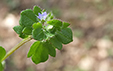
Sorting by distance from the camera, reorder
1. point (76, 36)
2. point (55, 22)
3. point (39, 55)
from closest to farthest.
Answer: point (55, 22)
point (39, 55)
point (76, 36)

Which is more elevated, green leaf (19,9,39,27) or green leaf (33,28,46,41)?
green leaf (19,9,39,27)

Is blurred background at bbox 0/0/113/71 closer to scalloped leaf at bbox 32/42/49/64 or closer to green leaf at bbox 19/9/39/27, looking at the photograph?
scalloped leaf at bbox 32/42/49/64

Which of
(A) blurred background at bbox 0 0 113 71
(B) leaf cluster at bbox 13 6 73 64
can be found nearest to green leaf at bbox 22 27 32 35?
(B) leaf cluster at bbox 13 6 73 64

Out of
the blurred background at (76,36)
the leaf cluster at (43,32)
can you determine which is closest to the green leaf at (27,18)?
the leaf cluster at (43,32)

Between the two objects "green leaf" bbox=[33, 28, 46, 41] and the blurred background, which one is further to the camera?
the blurred background

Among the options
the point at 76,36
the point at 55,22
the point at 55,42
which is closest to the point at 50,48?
the point at 55,42

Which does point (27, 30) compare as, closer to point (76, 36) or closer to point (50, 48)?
point (50, 48)

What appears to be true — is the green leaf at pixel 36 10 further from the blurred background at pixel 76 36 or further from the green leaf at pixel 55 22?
the blurred background at pixel 76 36
